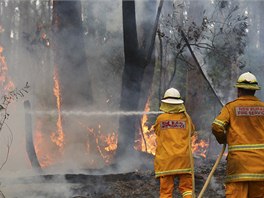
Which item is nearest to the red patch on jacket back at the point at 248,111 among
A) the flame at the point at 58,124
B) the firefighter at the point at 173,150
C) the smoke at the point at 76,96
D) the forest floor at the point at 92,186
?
the firefighter at the point at 173,150

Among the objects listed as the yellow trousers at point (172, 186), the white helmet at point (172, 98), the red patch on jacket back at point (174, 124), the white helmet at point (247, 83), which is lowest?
the yellow trousers at point (172, 186)

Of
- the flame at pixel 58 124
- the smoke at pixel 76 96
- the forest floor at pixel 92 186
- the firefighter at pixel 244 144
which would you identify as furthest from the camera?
the flame at pixel 58 124

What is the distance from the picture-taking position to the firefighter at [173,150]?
5199 mm

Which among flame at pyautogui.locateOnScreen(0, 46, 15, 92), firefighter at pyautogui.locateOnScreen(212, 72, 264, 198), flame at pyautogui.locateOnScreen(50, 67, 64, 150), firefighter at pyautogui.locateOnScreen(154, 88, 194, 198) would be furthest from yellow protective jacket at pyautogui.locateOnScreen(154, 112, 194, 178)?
flame at pyautogui.locateOnScreen(0, 46, 15, 92)

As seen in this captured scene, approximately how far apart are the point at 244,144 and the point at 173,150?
1.12 m

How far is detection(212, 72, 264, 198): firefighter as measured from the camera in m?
4.34

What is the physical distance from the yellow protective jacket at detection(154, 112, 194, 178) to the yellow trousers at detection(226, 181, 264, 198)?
0.95 meters

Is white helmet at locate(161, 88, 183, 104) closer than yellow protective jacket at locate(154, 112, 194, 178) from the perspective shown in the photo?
No

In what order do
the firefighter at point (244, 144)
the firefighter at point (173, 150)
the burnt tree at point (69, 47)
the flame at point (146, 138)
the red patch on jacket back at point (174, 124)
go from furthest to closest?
the flame at point (146, 138)
the burnt tree at point (69, 47)
the red patch on jacket back at point (174, 124)
the firefighter at point (173, 150)
the firefighter at point (244, 144)

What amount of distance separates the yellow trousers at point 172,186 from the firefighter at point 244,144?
0.87 metres

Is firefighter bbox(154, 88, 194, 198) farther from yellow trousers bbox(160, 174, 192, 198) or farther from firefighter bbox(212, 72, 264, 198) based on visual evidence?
firefighter bbox(212, 72, 264, 198)

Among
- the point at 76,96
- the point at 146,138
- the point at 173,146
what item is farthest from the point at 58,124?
the point at 173,146

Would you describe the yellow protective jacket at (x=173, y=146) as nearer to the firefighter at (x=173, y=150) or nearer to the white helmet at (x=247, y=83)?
the firefighter at (x=173, y=150)

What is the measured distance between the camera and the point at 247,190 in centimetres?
436
